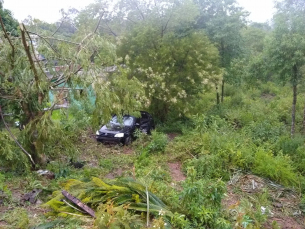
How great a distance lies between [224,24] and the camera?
1630 centimetres

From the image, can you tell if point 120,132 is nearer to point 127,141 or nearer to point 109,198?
point 127,141

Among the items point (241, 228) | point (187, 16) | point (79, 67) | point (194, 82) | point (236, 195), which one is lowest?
point (236, 195)

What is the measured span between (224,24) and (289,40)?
5521mm

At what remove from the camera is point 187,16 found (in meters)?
14.0

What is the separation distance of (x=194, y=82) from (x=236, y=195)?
7147 millimetres

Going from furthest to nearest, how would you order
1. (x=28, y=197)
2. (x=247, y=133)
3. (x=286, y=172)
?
(x=247, y=133), (x=286, y=172), (x=28, y=197)

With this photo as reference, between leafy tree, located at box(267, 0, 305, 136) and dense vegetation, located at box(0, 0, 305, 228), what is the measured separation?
0.17 feet

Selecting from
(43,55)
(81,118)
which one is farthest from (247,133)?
(43,55)

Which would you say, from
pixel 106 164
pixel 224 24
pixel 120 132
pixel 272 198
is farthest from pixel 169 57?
pixel 272 198

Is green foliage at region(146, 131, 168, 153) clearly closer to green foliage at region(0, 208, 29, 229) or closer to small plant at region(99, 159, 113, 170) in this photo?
small plant at region(99, 159, 113, 170)

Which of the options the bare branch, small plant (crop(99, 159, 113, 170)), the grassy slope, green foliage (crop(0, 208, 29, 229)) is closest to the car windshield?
the grassy slope

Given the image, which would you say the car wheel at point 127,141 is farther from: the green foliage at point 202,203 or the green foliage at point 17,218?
the green foliage at point 202,203

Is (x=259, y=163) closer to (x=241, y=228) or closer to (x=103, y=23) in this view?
(x=241, y=228)

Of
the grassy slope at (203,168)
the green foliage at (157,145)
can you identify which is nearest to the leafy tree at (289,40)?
the grassy slope at (203,168)
